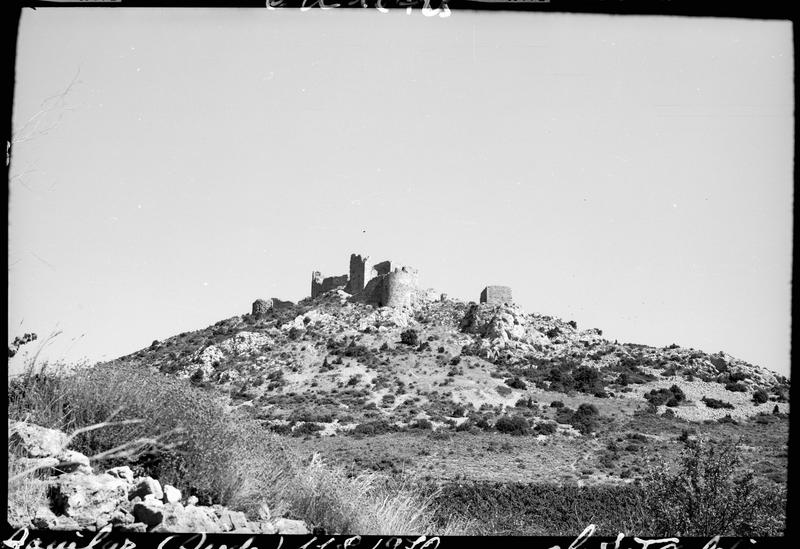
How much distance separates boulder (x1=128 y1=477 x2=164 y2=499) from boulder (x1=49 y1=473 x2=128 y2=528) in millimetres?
61

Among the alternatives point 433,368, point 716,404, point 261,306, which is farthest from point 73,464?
point 261,306

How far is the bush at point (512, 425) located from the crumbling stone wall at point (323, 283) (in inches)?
1190

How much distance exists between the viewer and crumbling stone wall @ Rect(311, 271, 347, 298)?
63.1 m

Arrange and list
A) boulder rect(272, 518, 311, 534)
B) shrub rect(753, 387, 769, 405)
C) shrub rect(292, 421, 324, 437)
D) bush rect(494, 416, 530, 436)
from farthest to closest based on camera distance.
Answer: shrub rect(753, 387, 769, 405) → bush rect(494, 416, 530, 436) → shrub rect(292, 421, 324, 437) → boulder rect(272, 518, 311, 534)

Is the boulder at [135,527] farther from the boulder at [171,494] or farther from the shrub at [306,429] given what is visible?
the shrub at [306,429]

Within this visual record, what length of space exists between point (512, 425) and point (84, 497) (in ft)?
103

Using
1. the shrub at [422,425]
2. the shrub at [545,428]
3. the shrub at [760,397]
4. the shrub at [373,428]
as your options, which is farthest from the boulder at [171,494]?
the shrub at [760,397]

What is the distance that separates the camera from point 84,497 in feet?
14.3

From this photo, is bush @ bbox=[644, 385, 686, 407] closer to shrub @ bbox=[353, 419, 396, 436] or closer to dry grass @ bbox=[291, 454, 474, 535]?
shrub @ bbox=[353, 419, 396, 436]

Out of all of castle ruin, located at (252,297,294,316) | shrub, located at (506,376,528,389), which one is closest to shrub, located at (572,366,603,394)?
shrub, located at (506,376,528,389)

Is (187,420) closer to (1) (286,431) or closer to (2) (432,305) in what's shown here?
(1) (286,431)

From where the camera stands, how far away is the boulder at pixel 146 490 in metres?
4.61

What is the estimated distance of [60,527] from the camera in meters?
4.21

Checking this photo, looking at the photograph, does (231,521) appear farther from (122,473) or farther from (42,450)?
(42,450)
